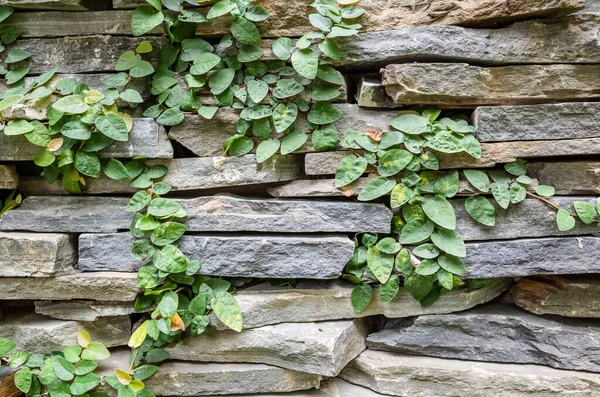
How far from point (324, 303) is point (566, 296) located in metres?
0.76

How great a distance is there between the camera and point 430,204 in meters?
1.34

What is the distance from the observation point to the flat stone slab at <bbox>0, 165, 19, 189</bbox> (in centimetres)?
140

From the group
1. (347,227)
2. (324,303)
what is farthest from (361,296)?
(347,227)

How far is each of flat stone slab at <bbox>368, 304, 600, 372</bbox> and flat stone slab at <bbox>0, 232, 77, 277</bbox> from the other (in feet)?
3.49

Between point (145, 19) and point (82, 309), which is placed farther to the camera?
point (82, 309)

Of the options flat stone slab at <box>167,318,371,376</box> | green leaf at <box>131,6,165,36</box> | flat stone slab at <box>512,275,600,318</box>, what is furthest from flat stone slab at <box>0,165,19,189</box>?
flat stone slab at <box>512,275,600,318</box>

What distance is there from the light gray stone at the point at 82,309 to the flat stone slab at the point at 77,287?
0.03 metres

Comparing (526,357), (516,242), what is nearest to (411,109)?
(516,242)

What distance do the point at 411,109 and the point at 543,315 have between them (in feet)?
2.61

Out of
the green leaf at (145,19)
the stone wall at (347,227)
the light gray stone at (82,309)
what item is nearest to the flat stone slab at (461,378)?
the stone wall at (347,227)

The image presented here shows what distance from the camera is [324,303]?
A: 142 centimetres

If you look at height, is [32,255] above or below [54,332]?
above

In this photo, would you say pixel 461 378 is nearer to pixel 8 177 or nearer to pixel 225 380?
pixel 225 380

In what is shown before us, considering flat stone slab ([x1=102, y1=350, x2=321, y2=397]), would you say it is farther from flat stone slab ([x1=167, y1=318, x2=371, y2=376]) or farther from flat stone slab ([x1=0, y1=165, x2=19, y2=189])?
flat stone slab ([x1=0, y1=165, x2=19, y2=189])
